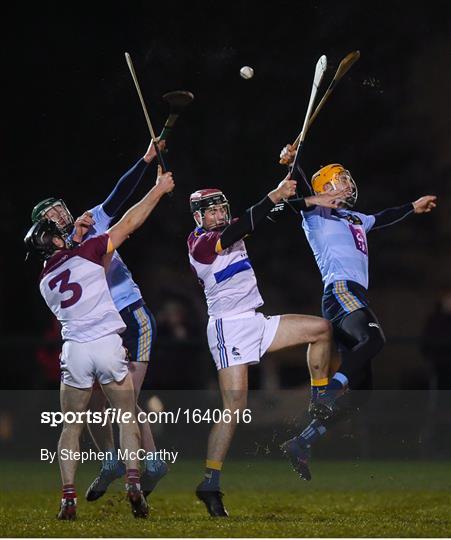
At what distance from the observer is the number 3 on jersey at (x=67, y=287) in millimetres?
7266

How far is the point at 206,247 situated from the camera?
753 centimetres

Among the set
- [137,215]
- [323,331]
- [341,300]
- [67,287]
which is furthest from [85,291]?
[341,300]

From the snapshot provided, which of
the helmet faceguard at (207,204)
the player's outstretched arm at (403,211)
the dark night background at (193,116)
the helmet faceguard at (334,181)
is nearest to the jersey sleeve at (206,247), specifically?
the helmet faceguard at (207,204)

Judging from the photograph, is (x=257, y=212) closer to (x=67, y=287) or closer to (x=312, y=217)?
(x=312, y=217)

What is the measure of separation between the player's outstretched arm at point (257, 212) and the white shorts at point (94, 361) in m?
0.99

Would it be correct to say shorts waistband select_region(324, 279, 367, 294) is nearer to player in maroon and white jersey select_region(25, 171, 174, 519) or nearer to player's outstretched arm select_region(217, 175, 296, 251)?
player's outstretched arm select_region(217, 175, 296, 251)

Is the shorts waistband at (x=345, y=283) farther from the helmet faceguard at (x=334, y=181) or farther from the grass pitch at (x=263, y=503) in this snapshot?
the grass pitch at (x=263, y=503)

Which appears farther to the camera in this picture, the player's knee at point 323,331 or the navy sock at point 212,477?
the player's knee at point 323,331

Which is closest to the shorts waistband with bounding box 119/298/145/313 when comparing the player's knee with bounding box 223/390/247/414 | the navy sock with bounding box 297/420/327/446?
the player's knee with bounding box 223/390/247/414

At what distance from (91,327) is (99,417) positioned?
30.3 inches

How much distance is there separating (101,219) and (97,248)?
743 mm

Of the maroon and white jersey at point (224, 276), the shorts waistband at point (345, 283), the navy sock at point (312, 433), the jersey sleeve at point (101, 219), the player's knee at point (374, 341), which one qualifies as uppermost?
the jersey sleeve at point (101, 219)

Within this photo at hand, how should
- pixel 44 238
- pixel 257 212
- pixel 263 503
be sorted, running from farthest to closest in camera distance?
pixel 263 503
pixel 44 238
pixel 257 212

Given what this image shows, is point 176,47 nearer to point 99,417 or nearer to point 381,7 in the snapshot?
point 381,7
